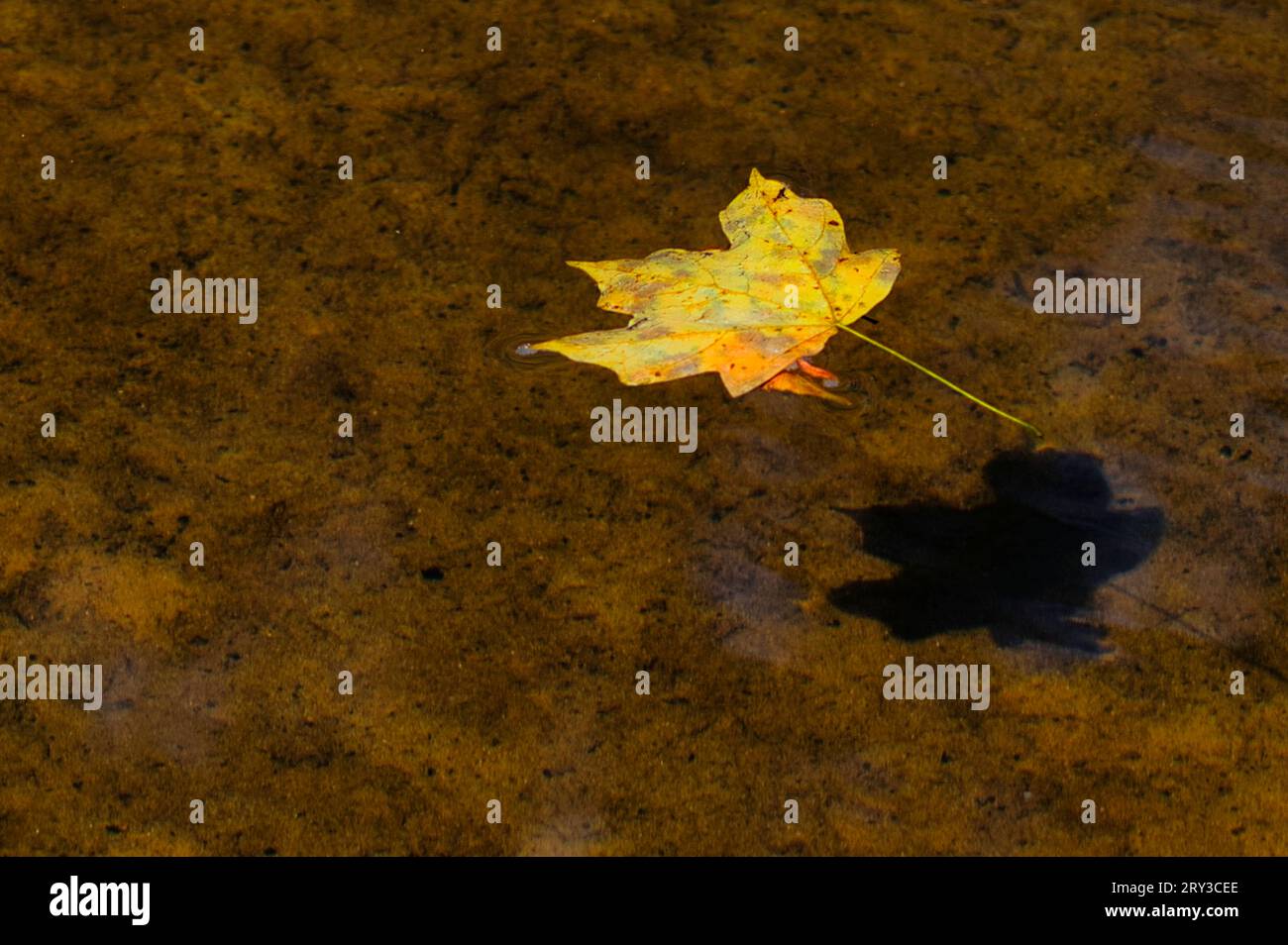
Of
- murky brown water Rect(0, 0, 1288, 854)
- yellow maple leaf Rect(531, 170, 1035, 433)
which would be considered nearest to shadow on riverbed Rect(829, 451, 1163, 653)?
murky brown water Rect(0, 0, 1288, 854)

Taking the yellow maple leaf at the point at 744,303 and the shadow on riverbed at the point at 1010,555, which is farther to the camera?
the yellow maple leaf at the point at 744,303

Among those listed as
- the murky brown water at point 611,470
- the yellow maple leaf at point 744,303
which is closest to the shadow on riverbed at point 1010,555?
the murky brown water at point 611,470

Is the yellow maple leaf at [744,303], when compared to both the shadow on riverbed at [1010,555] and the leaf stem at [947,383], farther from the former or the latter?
the shadow on riverbed at [1010,555]

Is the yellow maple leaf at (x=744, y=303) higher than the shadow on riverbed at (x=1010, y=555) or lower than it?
higher

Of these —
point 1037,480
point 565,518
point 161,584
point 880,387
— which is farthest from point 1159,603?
point 161,584

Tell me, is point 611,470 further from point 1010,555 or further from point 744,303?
point 1010,555

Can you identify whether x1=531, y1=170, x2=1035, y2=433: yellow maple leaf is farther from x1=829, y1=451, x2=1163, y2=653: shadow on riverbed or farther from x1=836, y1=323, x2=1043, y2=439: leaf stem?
x1=829, y1=451, x2=1163, y2=653: shadow on riverbed
